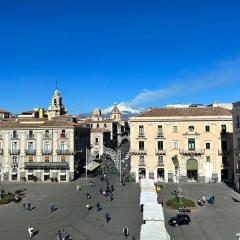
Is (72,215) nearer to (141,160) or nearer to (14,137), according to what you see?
(141,160)

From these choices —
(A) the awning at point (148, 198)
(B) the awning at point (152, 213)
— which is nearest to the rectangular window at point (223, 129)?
(A) the awning at point (148, 198)

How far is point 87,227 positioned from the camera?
44.6 m

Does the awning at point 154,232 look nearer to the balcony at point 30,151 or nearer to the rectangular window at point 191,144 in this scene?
the rectangular window at point 191,144

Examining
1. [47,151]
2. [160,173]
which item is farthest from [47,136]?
[160,173]

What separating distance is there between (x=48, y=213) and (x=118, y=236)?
1377cm

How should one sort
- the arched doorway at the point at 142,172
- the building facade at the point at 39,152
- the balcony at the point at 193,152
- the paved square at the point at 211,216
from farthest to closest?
the building facade at the point at 39,152 → the arched doorway at the point at 142,172 → the balcony at the point at 193,152 → the paved square at the point at 211,216

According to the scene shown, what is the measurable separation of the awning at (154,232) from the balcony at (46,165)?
1650 inches

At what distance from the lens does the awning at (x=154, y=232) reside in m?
34.1

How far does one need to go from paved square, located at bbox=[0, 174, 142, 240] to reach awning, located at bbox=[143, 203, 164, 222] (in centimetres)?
223

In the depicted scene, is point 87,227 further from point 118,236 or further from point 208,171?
point 208,171

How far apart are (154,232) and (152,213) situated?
6.51 meters

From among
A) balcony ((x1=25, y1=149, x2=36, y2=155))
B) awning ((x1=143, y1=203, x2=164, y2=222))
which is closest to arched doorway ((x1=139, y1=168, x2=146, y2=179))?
balcony ((x1=25, y1=149, x2=36, y2=155))

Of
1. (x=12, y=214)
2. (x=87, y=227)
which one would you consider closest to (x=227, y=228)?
(x=87, y=227)

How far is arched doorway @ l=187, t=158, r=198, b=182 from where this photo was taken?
75125mm
